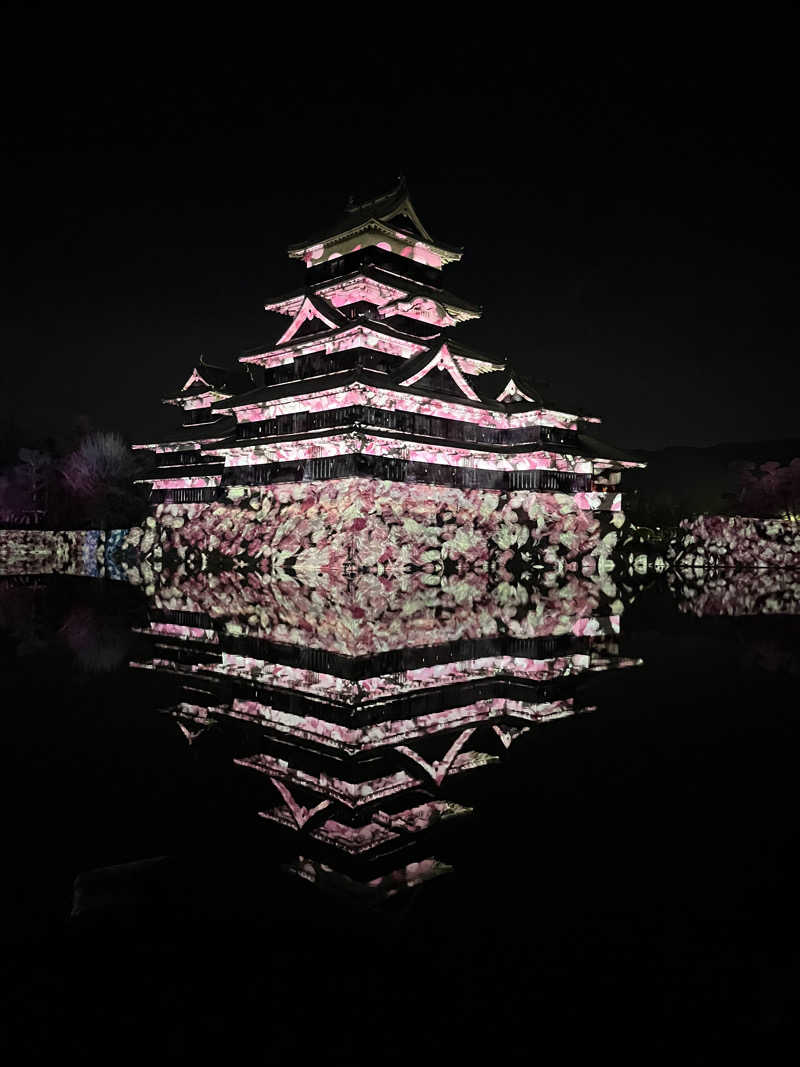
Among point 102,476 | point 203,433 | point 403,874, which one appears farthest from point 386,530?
point 102,476

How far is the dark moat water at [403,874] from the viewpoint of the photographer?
207cm

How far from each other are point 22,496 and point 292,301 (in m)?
30.7

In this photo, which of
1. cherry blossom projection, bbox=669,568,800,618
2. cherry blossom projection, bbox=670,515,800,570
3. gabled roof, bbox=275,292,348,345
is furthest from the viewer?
cherry blossom projection, bbox=670,515,800,570

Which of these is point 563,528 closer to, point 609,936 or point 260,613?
point 260,613

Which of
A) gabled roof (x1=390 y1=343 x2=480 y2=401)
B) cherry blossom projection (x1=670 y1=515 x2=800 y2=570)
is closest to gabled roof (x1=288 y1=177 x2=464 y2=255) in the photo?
gabled roof (x1=390 y1=343 x2=480 y2=401)

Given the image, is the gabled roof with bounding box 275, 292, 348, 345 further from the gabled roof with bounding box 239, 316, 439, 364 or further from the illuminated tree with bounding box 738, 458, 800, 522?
the illuminated tree with bounding box 738, 458, 800, 522

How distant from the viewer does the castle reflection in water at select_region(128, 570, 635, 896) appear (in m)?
3.60

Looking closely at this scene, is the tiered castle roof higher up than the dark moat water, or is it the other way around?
the tiered castle roof

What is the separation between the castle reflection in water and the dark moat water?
4 centimetres

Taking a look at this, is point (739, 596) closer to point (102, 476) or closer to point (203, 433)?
point (203, 433)

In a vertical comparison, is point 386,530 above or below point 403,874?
above

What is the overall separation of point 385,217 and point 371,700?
31.2 meters

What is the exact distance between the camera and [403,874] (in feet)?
10.1

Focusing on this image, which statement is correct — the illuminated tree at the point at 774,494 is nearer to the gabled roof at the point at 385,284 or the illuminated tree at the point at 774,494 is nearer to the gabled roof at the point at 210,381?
the gabled roof at the point at 385,284
